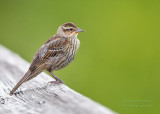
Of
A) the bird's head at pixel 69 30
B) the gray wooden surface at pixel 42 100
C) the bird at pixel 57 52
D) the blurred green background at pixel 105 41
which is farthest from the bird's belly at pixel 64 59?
the blurred green background at pixel 105 41

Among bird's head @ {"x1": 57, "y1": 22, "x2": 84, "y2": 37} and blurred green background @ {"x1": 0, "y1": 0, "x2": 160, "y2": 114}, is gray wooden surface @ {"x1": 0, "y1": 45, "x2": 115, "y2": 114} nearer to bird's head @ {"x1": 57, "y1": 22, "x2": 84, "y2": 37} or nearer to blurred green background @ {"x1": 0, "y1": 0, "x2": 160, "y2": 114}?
Answer: bird's head @ {"x1": 57, "y1": 22, "x2": 84, "y2": 37}

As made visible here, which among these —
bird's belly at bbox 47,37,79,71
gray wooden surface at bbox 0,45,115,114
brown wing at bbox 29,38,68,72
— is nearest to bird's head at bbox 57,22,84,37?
brown wing at bbox 29,38,68,72

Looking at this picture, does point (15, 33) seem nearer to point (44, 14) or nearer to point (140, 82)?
point (44, 14)

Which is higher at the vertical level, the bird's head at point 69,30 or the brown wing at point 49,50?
the bird's head at point 69,30

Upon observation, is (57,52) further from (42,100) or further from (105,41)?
(105,41)

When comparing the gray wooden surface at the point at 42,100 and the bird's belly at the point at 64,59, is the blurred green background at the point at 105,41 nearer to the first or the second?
the bird's belly at the point at 64,59
